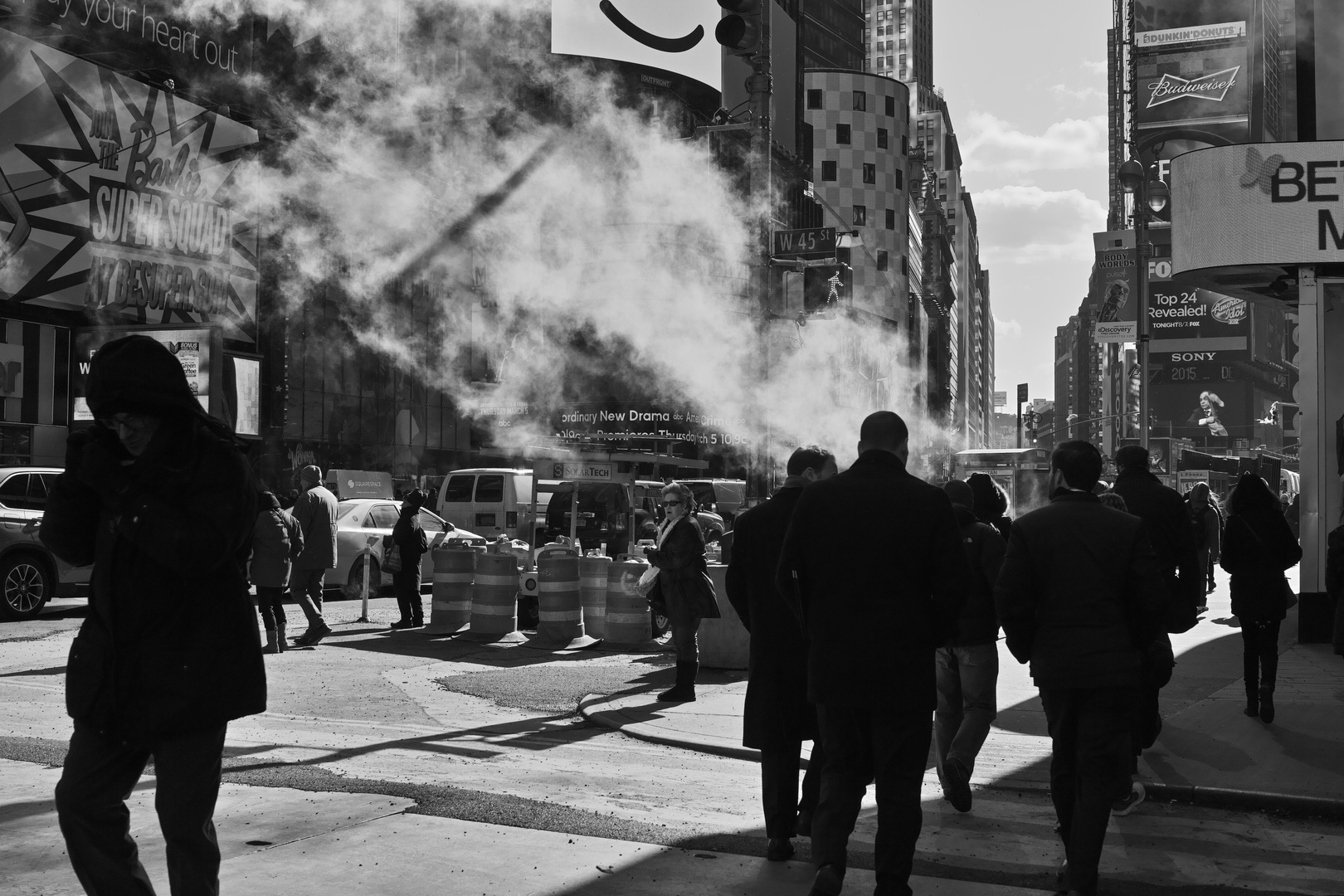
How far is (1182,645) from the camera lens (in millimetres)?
13492

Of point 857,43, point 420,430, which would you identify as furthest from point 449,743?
point 857,43

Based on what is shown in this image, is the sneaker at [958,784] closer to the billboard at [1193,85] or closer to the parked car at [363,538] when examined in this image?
the parked car at [363,538]

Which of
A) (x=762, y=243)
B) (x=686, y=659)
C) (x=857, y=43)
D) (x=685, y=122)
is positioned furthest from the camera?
(x=857, y=43)

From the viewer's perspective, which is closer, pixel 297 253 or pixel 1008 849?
pixel 1008 849

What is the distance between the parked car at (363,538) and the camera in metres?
17.9

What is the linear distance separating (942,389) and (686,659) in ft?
407

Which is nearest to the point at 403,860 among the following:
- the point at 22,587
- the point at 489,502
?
the point at 22,587

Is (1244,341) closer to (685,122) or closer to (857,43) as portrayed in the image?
(857,43)

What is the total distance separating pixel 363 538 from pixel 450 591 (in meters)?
4.25

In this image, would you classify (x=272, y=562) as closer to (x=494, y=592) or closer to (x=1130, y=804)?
(x=494, y=592)

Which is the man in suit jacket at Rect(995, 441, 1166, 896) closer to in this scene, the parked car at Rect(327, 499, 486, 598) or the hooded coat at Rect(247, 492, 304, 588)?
the hooded coat at Rect(247, 492, 304, 588)

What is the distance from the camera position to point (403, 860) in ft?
16.4

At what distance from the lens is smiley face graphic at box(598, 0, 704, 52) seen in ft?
65.8

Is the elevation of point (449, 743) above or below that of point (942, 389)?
below
